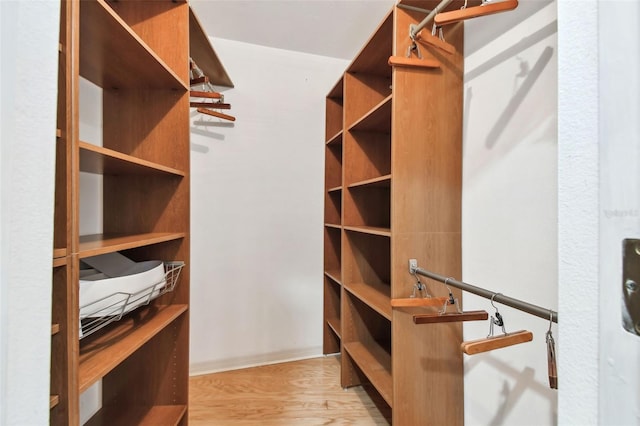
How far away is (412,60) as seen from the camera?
1.16 meters

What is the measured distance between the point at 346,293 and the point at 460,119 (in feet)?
4.08

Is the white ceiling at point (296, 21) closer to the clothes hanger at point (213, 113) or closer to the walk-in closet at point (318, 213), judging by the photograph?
the walk-in closet at point (318, 213)

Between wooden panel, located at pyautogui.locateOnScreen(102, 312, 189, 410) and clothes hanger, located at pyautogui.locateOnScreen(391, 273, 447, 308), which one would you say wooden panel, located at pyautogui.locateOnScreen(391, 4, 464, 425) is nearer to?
clothes hanger, located at pyautogui.locateOnScreen(391, 273, 447, 308)

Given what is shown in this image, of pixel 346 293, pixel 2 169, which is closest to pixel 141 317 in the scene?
pixel 2 169

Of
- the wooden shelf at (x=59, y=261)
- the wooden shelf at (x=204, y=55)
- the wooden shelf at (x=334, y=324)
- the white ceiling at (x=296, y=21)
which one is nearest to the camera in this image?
the wooden shelf at (x=59, y=261)

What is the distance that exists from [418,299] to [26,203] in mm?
1187

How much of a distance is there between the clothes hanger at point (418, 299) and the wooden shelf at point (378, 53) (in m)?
1.23

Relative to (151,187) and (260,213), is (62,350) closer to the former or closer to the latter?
(151,187)

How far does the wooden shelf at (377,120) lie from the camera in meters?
1.33

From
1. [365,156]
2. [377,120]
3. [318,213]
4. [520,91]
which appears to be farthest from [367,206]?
[520,91]

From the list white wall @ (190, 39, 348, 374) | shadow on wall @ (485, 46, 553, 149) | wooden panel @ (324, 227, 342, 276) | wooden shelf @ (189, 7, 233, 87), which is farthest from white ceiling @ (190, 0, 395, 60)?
wooden panel @ (324, 227, 342, 276)

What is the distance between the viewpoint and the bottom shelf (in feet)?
3.64

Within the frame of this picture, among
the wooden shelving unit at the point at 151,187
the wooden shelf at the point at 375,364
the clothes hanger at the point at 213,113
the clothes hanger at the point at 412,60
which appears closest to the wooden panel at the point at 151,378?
the wooden shelving unit at the point at 151,187

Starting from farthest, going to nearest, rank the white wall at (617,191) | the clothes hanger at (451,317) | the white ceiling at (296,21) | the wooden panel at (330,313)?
the wooden panel at (330,313) < the white ceiling at (296,21) < the clothes hanger at (451,317) < the white wall at (617,191)
